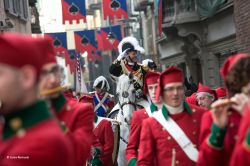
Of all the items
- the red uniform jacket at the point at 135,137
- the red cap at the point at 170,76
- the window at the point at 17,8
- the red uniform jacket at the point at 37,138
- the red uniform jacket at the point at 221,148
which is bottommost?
the red uniform jacket at the point at 135,137

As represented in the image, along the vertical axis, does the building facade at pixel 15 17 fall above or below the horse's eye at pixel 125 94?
above

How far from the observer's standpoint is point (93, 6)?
261ft

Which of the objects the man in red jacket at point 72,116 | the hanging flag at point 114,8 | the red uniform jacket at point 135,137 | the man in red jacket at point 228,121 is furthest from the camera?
the hanging flag at point 114,8

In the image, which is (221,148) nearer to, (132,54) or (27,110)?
(27,110)

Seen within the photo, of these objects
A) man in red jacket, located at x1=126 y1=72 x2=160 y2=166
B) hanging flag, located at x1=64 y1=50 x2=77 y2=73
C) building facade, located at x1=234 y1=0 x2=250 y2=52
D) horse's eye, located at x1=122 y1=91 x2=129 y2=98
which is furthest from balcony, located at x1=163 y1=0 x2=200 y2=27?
man in red jacket, located at x1=126 y1=72 x2=160 y2=166

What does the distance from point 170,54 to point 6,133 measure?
100 ft

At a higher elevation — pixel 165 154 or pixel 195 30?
pixel 195 30

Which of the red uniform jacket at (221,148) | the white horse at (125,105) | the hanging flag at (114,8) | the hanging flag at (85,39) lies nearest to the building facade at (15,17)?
the hanging flag at (85,39)

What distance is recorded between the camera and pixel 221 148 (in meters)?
4.35

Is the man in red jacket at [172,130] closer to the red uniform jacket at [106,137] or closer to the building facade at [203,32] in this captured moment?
the red uniform jacket at [106,137]

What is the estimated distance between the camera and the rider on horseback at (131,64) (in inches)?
399

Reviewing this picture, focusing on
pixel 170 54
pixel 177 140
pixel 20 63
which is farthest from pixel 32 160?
pixel 170 54

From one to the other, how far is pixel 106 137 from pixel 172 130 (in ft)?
13.0

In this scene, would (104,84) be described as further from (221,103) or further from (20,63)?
(20,63)
